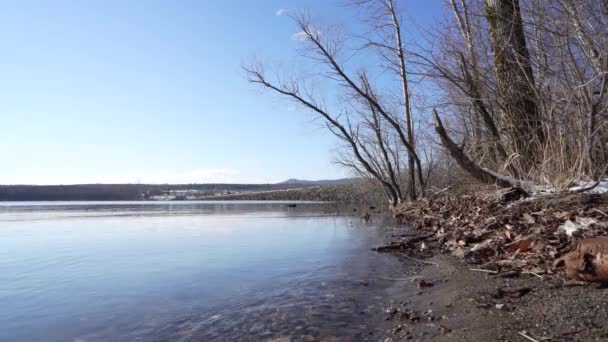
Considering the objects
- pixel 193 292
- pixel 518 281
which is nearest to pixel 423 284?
pixel 518 281

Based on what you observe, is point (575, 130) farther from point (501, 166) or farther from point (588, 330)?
point (588, 330)

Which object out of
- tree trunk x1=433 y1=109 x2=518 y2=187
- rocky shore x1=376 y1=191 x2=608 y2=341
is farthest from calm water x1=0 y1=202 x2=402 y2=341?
tree trunk x1=433 y1=109 x2=518 y2=187

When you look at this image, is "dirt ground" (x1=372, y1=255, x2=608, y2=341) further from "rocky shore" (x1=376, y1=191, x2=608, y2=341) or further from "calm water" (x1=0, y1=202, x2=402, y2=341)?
"calm water" (x1=0, y1=202, x2=402, y2=341)

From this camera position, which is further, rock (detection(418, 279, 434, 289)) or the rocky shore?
rock (detection(418, 279, 434, 289))

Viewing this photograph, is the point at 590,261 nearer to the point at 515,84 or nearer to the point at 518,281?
the point at 518,281

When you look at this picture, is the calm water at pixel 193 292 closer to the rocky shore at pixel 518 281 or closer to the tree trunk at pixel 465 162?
the rocky shore at pixel 518 281

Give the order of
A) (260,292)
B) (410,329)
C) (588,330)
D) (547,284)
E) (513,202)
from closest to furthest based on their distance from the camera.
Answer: (588,330) < (410,329) < (547,284) < (260,292) < (513,202)

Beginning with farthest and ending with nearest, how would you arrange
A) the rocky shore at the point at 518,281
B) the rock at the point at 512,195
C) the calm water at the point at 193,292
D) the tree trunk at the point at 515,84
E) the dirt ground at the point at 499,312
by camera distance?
the rock at the point at 512,195
the tree trunk at the point at 515,84
the calm water at the point at 193,292
the rocky shore at the point at 518,281
the dirt ground at the point at 499,312

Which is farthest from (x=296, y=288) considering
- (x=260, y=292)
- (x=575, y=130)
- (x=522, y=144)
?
(x=522, y=144)

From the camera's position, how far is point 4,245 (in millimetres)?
10711

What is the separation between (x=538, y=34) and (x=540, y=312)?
459cm

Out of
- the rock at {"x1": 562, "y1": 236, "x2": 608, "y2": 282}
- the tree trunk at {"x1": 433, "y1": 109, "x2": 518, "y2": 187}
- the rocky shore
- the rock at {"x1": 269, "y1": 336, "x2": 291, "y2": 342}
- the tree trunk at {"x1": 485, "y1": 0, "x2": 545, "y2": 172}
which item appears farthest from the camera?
the tree trunk at {"x1": 433, "y1": 109, "x2": 518, "y2": 187}

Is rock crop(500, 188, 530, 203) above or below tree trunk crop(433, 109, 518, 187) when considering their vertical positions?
below

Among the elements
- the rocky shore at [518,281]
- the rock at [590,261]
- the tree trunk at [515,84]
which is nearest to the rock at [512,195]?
the tree trunk at [515,84]
